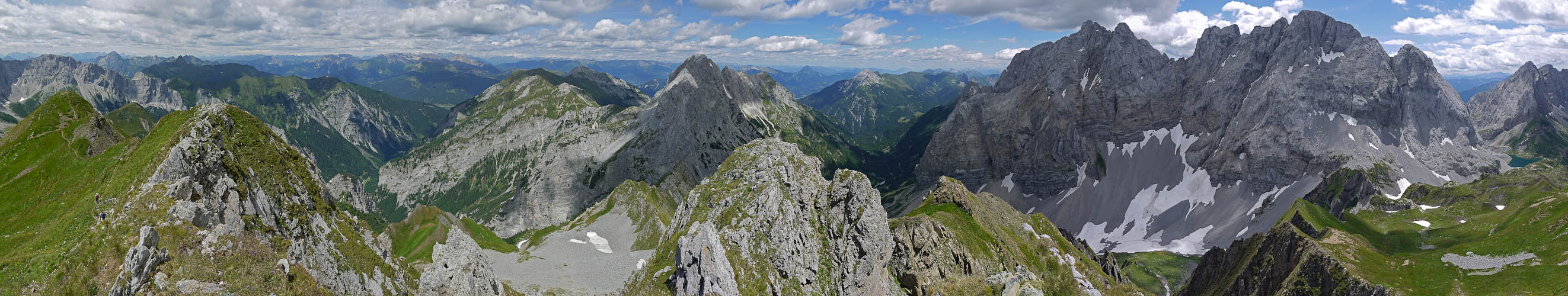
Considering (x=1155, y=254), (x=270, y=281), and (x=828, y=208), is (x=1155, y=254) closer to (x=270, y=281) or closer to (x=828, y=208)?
(x=828, y=208)

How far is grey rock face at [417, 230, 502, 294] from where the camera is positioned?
1644 inches

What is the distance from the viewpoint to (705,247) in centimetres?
4275

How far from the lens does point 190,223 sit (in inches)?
1027

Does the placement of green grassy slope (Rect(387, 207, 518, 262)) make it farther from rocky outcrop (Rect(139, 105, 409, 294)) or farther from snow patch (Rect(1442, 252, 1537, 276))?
snow patch (Rect(1442, 252, 1537, 276))

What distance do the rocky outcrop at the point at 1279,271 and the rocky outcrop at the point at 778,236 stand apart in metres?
70.5

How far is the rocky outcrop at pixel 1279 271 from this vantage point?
8525 centimetres

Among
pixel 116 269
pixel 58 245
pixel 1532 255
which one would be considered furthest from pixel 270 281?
pixel 1532 255

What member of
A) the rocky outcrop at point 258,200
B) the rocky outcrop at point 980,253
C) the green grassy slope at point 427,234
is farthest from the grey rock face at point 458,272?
the green grassy slope at point 427,234

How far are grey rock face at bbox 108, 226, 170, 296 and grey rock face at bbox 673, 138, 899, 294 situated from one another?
84.4 ft

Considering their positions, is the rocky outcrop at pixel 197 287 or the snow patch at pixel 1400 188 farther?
the snow patch at pixel 1400 188

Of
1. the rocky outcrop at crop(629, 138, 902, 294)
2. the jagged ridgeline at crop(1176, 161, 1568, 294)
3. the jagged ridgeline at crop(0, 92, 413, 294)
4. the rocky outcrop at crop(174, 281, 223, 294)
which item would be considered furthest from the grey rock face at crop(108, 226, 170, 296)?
the jagged ridgeline at crop(1176, 161, 1568, 294)

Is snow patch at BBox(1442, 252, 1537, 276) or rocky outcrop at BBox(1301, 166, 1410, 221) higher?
snow patch at BBox(1442, 252, 1537, 276)

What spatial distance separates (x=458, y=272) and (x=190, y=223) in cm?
1777

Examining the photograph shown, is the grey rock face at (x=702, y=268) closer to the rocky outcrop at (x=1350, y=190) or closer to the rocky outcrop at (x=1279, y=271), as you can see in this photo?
the rocky outcrop at (x=1279, y=271)
